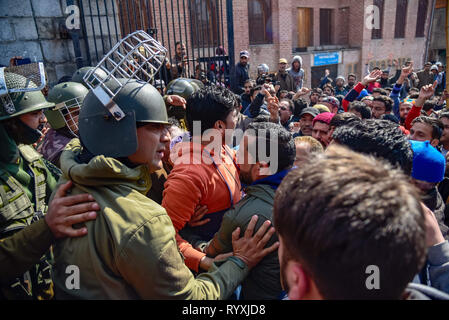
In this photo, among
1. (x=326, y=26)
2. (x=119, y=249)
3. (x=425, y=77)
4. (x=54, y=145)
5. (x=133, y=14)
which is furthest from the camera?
(x=326, y=26)

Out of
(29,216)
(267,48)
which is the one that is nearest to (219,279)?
(29,216)

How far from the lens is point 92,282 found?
1113 millimetres

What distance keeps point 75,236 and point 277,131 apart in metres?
1.18

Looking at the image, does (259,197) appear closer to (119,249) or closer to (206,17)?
(119,249)

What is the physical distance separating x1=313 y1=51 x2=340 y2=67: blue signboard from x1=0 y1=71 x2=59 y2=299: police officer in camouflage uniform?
16.0 m


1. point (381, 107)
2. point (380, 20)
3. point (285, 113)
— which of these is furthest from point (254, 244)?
point (380, 20)

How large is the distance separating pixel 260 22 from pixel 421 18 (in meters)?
13.2

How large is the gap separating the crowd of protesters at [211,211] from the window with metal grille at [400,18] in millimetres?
21426

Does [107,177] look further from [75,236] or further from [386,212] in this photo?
[386,212]

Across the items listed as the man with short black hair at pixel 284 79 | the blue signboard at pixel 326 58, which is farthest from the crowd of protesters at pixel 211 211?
the blue signboard at pixel 326 58

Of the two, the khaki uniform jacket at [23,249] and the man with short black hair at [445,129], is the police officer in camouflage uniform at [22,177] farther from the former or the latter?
the man with short black hair at [445,129]

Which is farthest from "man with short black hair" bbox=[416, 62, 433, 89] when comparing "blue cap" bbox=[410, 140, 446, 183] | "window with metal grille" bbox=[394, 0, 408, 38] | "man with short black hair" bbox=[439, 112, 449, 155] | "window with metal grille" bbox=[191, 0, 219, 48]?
"blue cap" bbox=[410, 140, 446, 183]

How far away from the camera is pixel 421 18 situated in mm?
20750

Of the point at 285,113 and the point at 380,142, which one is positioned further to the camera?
the point at 285,113
